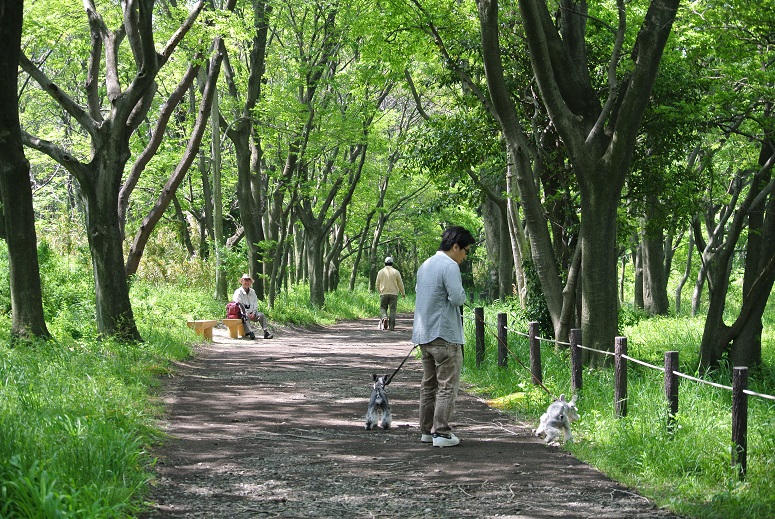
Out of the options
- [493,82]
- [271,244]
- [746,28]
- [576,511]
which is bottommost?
[576,511]

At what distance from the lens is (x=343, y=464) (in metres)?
7.34

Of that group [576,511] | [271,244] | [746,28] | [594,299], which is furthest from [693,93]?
[271,244]

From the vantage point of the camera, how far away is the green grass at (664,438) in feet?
20.1

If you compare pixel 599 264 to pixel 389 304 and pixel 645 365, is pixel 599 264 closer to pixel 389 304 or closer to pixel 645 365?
pixel 645 365

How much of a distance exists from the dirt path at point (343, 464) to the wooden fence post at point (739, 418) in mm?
877

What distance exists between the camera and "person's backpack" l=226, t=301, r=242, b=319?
1942 cm

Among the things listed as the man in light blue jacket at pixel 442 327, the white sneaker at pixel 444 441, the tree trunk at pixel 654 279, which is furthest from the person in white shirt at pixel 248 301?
the tree trunk at pixel 654 279

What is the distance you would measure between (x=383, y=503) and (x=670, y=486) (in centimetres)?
222

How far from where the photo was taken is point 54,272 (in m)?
17.5

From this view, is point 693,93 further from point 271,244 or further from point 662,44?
point 271,244

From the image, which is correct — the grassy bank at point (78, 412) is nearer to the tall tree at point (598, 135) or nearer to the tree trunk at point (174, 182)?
the tree trunk at point (174, 182)

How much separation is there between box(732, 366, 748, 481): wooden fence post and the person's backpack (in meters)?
14.2

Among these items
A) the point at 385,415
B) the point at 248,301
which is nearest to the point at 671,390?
the point at 385,415

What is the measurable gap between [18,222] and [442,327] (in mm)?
6702
